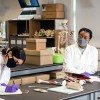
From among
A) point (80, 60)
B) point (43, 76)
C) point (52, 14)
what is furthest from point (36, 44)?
point (52, 14)

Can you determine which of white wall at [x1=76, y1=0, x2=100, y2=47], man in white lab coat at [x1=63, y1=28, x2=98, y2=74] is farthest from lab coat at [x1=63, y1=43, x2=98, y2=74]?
white wall at [x1=76, y1=0, x2=100, y2=47]

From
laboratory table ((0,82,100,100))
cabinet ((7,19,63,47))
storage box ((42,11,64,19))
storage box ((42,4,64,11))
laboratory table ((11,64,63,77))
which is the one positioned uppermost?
storage box ((42,4,64,11))

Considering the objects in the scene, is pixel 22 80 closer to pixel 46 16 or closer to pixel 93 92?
pixel 93 92

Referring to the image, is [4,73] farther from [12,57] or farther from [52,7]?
[52,7]

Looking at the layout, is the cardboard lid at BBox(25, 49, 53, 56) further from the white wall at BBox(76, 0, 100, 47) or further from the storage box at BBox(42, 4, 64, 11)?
the storage box at BBox(42, 4, 64, 11)

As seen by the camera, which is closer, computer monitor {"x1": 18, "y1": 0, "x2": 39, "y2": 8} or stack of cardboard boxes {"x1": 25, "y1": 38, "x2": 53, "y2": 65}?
computer monitor {"x1": 18, "y1": 0, "x2": 39, "y2": 8}

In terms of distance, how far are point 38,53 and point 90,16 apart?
1778 mm

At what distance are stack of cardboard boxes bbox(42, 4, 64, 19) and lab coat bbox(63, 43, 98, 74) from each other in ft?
7.11

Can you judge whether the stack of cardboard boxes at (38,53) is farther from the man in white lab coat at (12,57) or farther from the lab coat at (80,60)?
the man in white lab coat at (12,57)

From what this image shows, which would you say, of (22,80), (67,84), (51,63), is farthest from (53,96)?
(51,63)

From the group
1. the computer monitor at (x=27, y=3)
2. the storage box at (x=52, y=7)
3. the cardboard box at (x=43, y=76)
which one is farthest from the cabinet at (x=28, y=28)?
the computer monitor at (x=27, y=3)

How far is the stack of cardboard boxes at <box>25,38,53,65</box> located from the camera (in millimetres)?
4023

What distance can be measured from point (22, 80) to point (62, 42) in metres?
1.41

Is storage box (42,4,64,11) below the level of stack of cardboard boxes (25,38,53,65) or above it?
above
